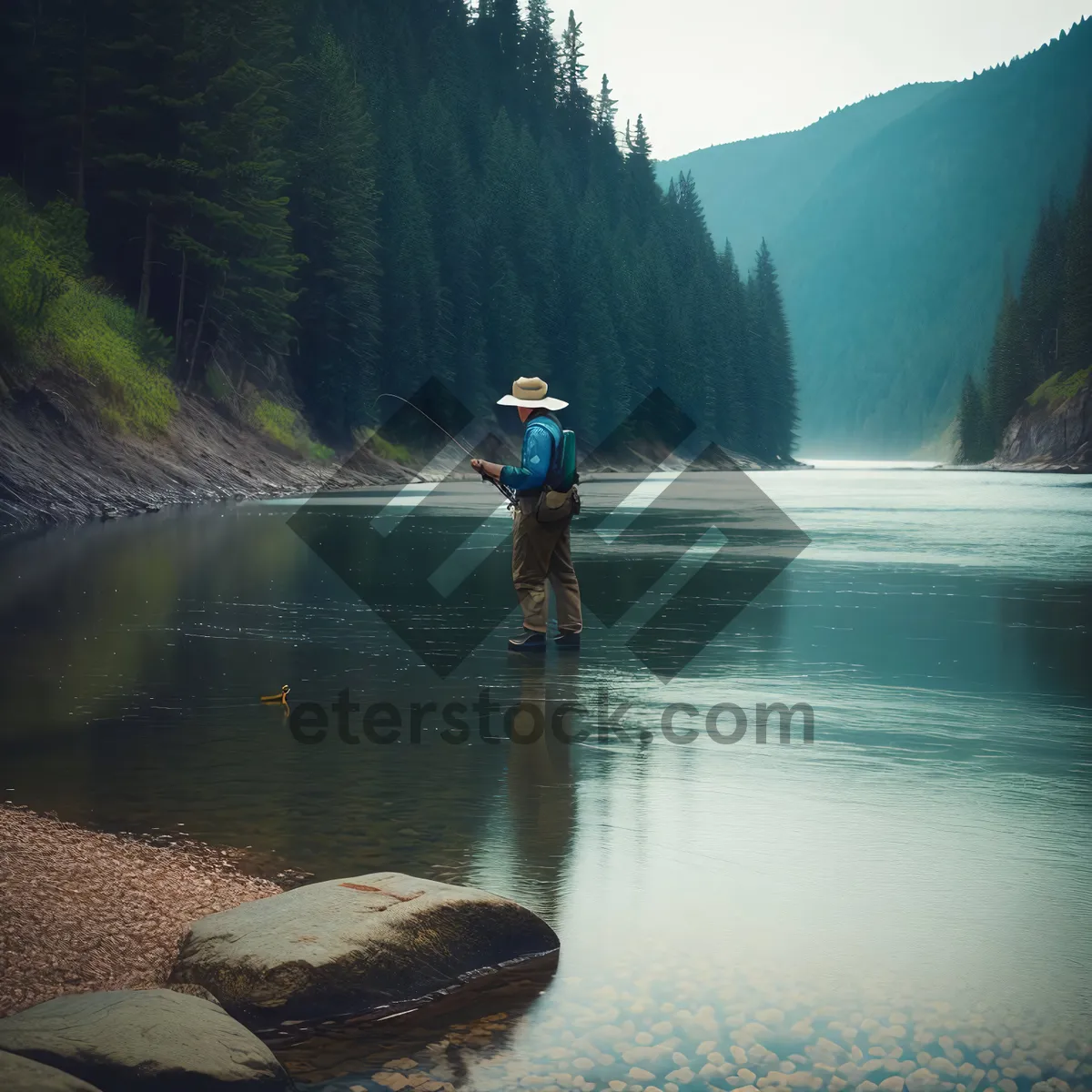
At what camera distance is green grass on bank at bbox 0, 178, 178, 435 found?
1420 inches

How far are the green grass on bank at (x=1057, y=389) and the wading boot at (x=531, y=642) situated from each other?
95.2 metres

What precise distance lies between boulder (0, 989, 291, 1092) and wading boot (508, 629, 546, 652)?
894cm

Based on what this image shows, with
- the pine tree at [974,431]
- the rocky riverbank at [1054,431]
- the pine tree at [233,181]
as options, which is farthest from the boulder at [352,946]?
the pine tree at [974,431]

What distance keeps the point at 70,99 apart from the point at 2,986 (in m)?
50.0

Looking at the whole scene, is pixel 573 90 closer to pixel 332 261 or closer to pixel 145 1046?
pixel 332 261

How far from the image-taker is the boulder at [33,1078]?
12.5 feet

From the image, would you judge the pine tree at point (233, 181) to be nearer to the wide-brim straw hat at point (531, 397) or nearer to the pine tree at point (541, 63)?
the wide-brim straw hat at point (531, 397)

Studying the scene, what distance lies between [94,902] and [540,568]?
25.7ft

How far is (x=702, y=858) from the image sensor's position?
6.66 m

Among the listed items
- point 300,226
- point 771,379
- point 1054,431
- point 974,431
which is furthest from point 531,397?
point 974,431

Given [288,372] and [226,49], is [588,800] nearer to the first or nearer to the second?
[226,49]

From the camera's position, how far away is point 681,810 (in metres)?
7.53

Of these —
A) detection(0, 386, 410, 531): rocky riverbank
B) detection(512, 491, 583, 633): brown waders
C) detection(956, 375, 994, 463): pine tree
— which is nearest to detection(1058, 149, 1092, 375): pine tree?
detection(956, 375, 994, 463): pine tree

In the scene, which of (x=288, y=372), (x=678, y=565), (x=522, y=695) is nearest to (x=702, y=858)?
(x=522, y=695)
